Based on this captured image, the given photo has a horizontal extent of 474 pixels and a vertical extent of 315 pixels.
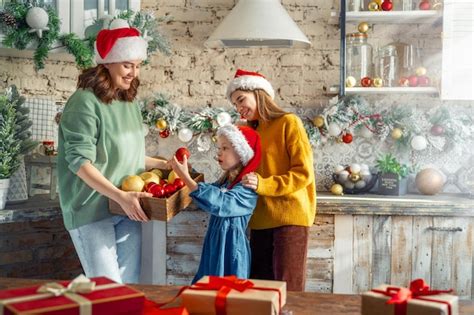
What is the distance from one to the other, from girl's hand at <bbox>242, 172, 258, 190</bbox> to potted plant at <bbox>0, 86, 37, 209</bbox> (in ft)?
3.99

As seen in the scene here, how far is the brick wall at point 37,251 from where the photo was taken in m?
3.34

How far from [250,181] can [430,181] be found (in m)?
1.49

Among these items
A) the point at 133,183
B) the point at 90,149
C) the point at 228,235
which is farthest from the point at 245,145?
the point at 90,149

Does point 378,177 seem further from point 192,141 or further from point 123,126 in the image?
point 123,126

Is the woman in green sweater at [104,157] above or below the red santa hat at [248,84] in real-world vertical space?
below

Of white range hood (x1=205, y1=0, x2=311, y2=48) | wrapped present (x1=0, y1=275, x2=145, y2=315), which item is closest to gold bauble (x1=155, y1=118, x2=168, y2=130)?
white range hood (x1=205, y1=0, x2=311, y2=48)

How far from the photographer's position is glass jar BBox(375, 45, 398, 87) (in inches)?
154

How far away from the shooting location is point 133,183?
2.66 meters

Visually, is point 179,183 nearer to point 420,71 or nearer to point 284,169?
point 284,169

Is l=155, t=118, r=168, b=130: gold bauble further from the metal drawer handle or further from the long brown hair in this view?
the metal drawer handle

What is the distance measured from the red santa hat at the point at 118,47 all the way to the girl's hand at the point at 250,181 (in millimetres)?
687

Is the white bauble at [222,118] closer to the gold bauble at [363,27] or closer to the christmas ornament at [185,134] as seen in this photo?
the christmas ornament at [185,134]

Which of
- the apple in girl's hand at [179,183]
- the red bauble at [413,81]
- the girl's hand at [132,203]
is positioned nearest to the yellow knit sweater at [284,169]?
the apple in girl's hand at [179,183]

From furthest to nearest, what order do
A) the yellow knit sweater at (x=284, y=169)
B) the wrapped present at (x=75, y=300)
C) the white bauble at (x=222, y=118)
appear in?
the white bauble at (x=222, y=118)
the yellow knit sweater at (x=284, y=169)
the wrapped present at (x=75, y=300)
